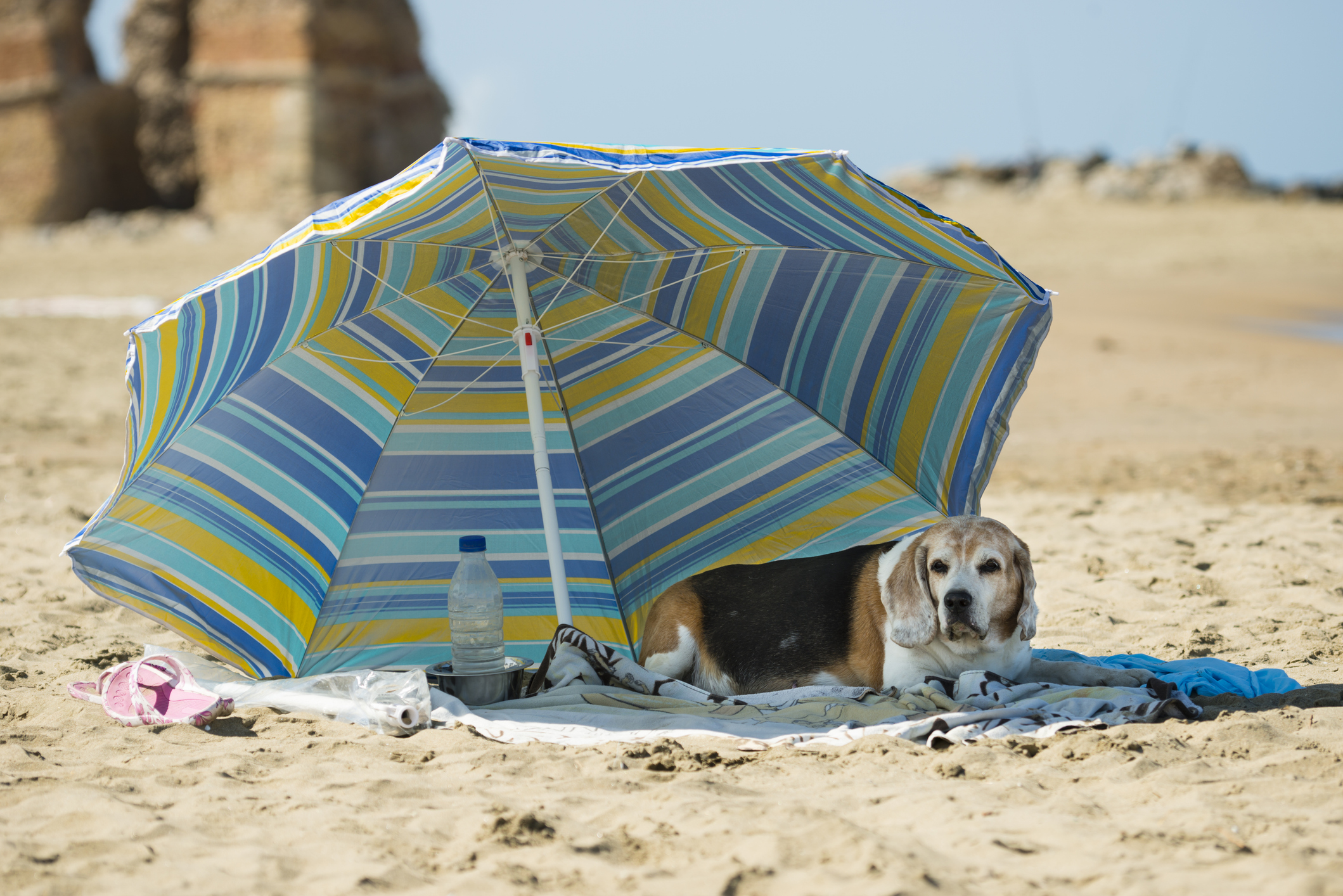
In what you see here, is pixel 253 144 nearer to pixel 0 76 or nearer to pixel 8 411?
pixel 0 76

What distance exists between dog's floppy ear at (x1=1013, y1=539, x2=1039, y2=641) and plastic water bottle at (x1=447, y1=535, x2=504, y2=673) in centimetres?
207

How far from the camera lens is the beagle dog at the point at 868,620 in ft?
13.8

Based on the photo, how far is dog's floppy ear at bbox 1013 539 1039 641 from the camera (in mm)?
4219

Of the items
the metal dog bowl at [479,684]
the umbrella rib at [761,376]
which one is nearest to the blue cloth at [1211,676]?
the umbrella rib at [761,376]

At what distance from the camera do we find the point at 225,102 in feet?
110

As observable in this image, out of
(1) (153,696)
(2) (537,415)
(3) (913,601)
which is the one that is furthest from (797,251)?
(1) (153,696)

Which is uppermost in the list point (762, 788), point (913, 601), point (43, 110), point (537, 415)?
point (43, 110)

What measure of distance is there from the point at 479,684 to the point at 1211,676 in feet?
9.70

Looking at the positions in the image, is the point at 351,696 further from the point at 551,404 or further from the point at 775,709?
the point at 775,709

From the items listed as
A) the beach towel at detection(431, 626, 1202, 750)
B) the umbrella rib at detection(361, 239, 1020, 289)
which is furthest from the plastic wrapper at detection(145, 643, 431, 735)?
the umbrella rib at detection(361, 239, 1020, 289)

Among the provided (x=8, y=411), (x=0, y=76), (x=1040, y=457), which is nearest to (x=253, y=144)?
(x=0, y=76)

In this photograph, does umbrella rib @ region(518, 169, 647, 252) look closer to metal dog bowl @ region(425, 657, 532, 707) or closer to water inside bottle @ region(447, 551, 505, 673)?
water inside bottle @ region(447, 551, 505, 673)

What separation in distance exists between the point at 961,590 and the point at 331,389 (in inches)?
106

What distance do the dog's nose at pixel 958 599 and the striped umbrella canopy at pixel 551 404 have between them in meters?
0.69
